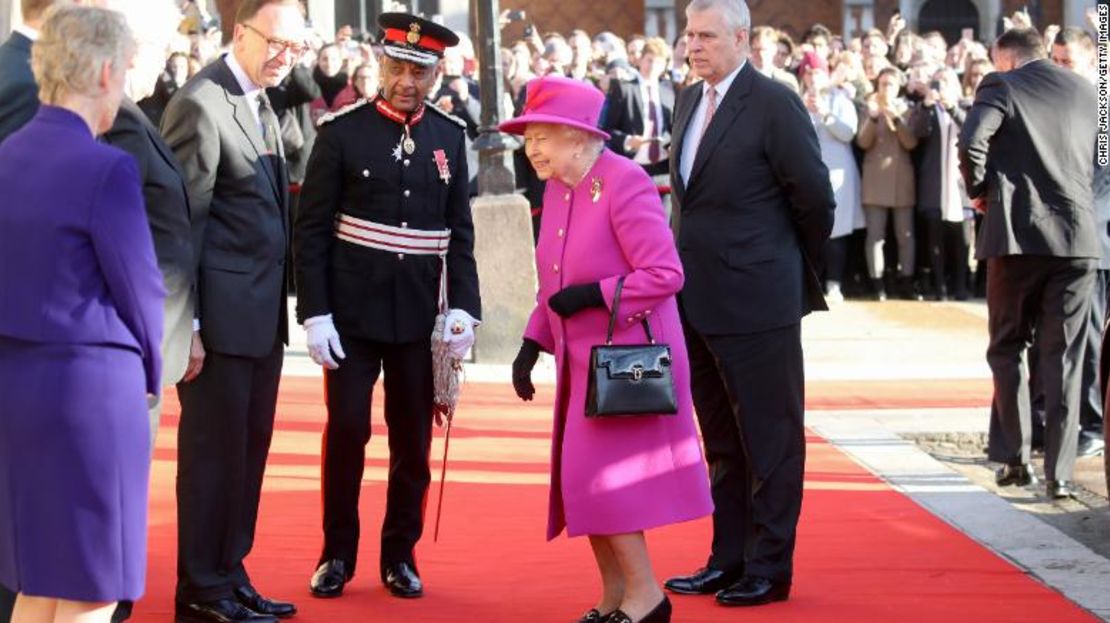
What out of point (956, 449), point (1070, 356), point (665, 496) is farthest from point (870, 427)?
point (665, 496)

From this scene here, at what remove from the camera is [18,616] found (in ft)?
16.6

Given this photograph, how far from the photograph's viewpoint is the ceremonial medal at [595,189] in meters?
6.54

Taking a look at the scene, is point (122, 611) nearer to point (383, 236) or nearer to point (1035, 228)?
point (383, 236)

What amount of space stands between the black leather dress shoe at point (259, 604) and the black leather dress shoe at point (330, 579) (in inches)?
11.8

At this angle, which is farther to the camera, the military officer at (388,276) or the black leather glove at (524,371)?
the military officer at (388,276)

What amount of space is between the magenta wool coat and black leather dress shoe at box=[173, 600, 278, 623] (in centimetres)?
102

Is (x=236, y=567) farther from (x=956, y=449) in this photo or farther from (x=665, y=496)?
(x=956, y=449)

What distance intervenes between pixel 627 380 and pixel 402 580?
1393 millimetres

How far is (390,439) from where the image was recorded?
7.41m

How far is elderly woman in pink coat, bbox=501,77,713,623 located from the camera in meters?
6.45

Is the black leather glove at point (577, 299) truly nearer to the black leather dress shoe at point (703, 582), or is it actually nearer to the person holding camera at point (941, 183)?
the black leather dress shoe at point (703, 582)

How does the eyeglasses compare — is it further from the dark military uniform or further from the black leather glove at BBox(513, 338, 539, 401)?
the black leather glove at BBox(513, 338, 539, 401)

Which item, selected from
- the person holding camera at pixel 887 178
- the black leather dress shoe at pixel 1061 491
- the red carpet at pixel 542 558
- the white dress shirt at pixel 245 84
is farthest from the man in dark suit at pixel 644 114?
the white dress shirt at pixel 245 84

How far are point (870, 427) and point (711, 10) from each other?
14.4 ft
